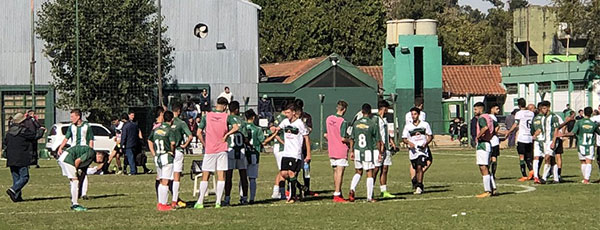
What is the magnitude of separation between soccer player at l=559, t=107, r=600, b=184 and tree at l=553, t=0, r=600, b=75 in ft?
108

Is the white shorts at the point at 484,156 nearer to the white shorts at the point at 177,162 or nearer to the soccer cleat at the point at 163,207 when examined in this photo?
the white shorts at the point at 177,162

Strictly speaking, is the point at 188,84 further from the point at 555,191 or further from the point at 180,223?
the point at 180,223

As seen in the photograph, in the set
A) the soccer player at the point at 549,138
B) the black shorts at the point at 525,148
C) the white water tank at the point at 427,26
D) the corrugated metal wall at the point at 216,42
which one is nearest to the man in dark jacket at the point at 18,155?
the soccer player at the point at 549,138

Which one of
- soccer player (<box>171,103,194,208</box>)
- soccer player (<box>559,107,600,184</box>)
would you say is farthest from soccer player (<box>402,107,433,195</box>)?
soccer player (<box>171,103,194,208</box>)

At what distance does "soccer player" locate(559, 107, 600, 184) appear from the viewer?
2496 cm

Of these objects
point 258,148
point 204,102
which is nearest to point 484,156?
point 258,148

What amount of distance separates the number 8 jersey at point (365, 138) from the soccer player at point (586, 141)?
6.99 metres

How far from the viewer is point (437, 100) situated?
61.9 meters

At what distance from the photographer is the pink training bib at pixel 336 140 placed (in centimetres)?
2030

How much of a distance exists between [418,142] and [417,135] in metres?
0.17

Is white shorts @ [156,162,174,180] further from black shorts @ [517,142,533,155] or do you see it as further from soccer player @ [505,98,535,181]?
black shorts @ [517,142,533,155]

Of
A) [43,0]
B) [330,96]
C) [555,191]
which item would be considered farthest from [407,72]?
[555,191]

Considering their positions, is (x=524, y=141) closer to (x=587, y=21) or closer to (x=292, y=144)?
(x=292, y=144)

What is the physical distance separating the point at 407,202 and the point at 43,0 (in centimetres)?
3668
